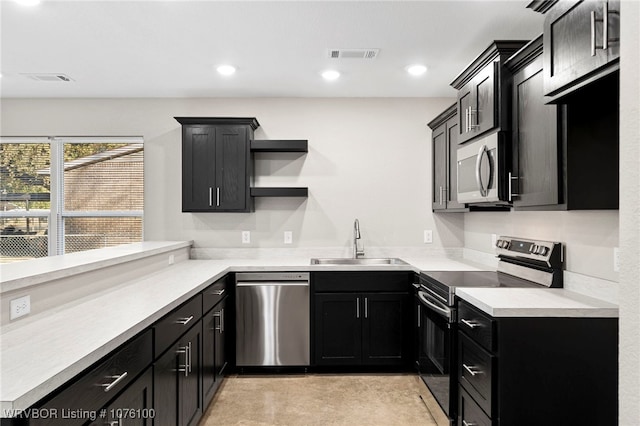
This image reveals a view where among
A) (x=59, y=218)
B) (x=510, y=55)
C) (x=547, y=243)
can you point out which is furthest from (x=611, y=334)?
(x=59, y=218)

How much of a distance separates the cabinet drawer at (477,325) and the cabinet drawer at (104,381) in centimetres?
152

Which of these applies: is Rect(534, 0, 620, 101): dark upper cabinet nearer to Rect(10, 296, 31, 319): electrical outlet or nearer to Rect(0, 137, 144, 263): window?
Rect(10, 296, 31, 319): electrical outlet

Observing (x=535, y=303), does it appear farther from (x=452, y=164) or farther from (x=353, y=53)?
(x=353, y=53)

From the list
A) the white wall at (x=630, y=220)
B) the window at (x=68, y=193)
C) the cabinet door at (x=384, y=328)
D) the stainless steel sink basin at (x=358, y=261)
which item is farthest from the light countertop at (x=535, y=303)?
the window at (x=68, y=193)

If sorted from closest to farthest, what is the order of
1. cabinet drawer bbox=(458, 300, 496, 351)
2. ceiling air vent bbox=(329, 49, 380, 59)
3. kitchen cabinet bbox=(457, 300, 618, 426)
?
kitchen cabinet bbox=(457, 300, 618, 426)
cabinet drawer bbox=(458, 300, 496, 351)
ceiling air vent bbox=(329, 49, 380, 59)

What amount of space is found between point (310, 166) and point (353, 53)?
1.38 m

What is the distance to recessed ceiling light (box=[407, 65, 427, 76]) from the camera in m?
3.28

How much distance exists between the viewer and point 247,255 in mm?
4129

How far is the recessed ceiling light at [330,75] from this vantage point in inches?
134

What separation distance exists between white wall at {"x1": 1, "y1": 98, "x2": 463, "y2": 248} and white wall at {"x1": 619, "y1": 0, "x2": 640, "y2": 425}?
10.3 ft

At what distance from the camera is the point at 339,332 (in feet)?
11.6

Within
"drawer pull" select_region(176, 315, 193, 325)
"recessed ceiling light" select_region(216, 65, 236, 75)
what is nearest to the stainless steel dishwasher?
"drawer pull" select_region(176, 315, 193, 325)

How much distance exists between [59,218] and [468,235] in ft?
13.1

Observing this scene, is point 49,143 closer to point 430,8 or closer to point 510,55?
point 430,8
